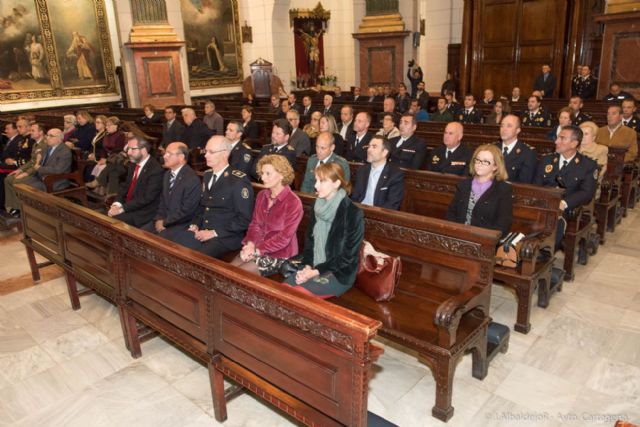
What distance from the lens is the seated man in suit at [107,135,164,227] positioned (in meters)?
4.79

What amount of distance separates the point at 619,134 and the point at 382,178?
4125 mm

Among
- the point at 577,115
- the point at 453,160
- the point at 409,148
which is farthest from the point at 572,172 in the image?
the point at 577,115

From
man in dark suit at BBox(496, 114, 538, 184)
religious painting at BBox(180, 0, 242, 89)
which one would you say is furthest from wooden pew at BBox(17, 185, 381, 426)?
religious painting at BBox(180, 0, 242, 89)

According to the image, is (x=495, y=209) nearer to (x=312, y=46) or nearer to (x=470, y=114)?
(x=470, y=114)

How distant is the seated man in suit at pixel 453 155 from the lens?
17.1 feet

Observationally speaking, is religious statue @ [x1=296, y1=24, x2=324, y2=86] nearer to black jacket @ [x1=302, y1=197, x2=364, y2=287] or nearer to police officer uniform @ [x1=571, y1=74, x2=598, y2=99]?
police officer uniform @ [x1=571, y1=74, x2=598, y2=99]

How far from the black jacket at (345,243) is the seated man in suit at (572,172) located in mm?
2280

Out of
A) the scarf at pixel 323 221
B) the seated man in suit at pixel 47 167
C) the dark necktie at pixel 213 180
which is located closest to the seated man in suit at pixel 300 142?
the dark necktie at pixel 213 180

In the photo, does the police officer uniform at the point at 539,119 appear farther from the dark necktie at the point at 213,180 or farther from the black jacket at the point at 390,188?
the dark necktie at the point at 213,180

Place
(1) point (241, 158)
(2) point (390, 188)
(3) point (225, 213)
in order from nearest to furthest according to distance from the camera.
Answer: (3) point (225, 213), (2) point (390, 188), (1) point (241, 158)

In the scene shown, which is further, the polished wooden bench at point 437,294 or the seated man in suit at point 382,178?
the seated man in suit at point 382,178

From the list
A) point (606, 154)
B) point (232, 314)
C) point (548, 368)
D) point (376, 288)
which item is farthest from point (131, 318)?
point (606, 154)

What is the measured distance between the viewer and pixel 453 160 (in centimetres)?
527

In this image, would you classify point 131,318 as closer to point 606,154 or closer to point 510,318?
point 510,318
